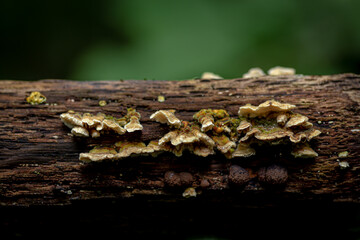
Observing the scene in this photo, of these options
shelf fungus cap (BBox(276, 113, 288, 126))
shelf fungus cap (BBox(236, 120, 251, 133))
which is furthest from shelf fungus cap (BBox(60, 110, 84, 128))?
shelf fungus cap (BBox(276, 113, 288, 126))

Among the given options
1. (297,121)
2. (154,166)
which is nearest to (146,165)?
(154,166)

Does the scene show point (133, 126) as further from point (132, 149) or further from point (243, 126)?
point (243, 126)

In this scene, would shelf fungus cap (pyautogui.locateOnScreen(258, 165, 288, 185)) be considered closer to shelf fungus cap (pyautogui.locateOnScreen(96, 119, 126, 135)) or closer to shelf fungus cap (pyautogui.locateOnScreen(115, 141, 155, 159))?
shelf fungus cap (pyautogui.locateOnScreen(115, 141, 155, 159))

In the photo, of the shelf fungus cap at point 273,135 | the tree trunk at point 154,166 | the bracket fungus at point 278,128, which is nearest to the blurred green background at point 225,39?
the tree trunk at point 154,166

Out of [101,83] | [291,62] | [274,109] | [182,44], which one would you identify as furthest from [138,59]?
[274,109]

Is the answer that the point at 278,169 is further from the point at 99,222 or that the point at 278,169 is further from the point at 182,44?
the point at 182,44

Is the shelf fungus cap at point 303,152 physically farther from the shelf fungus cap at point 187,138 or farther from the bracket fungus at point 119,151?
the bracket fungus at point 119,151
